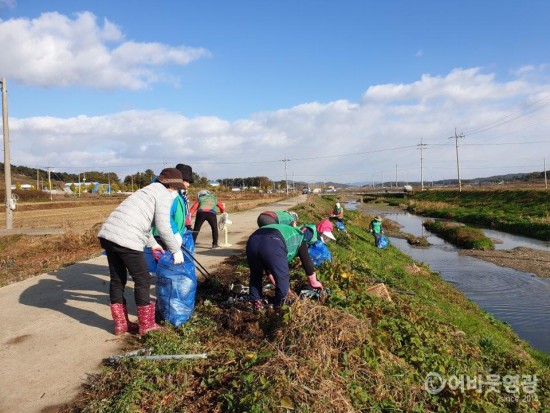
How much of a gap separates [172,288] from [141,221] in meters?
0.87

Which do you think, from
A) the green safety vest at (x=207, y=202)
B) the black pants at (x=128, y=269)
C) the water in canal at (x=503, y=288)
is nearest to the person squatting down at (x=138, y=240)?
the black pants at (x=128, y=269)

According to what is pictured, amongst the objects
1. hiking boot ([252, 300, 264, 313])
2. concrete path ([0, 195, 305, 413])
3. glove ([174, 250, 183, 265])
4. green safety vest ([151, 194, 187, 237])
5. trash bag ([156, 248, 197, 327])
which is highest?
green safety vest ([151, 194, 187, 237])

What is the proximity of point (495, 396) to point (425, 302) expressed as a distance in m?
3.66

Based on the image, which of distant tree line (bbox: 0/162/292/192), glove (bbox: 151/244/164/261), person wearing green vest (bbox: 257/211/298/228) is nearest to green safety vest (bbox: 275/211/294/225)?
person wearing green vest (bbox: 257/211/298/228)

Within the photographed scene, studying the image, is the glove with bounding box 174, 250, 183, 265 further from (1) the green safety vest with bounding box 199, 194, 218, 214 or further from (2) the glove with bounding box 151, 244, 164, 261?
(1) the green safety vest with bounding box 199, 194, 218, 214

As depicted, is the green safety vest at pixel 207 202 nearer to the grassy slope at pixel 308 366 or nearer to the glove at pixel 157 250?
the grassy slope at pixel 308 366

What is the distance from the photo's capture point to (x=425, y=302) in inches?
313

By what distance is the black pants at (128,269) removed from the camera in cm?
436

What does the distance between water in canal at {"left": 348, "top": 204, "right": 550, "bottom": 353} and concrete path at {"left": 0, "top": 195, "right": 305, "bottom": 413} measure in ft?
25.7

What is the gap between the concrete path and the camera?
11.8 ft

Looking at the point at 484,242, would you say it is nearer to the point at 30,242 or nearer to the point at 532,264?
the point at 532,264

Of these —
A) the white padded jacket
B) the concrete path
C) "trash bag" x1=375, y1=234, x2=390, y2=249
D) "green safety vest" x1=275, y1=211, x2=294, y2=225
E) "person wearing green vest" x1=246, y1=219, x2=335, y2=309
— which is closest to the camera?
the concrete path

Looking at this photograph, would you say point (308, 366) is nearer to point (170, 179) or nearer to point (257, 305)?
point (257, 305)

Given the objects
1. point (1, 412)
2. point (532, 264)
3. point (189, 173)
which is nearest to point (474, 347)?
point (189, 173)
